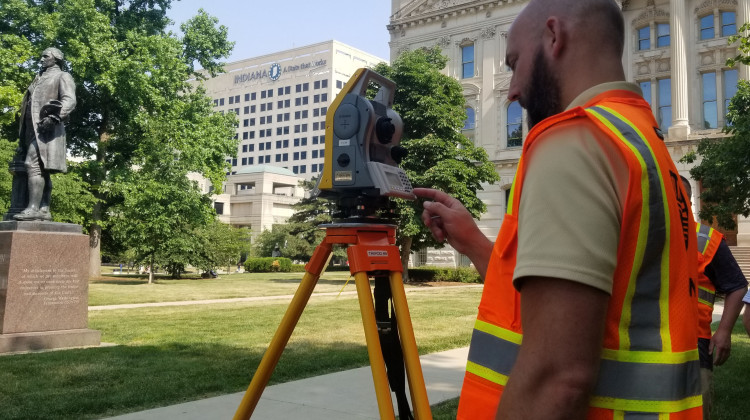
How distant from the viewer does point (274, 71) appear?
120750 millimetres

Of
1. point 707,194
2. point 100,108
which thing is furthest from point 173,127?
point 707,194

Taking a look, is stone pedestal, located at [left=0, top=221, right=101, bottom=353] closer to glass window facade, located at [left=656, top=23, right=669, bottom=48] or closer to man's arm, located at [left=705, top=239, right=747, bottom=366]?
man's arm, located at [left=705, top=239, right=747, bottom=366]

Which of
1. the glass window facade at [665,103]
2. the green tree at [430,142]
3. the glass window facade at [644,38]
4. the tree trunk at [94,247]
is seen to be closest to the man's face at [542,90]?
the green tree at [430,142]

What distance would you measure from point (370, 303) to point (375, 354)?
0.24 m

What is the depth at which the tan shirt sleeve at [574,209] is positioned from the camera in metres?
1.08

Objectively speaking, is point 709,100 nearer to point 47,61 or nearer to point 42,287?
point 47,61

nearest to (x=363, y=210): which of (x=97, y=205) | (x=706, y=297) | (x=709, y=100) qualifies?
(x=706, y=297)

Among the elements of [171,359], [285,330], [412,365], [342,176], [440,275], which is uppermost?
[342,176]

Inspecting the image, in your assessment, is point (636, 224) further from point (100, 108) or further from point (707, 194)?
point (100, 108)

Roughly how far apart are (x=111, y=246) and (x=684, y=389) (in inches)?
1423

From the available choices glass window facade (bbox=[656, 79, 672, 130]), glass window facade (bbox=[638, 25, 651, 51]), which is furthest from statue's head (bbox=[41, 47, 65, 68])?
glass window facade (bbox=[638, 25, 651, 51])

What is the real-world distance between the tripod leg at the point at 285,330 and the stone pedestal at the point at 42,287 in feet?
22.2

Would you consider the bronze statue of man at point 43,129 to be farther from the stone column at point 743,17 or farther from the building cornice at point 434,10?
the building cornice at point 434,10

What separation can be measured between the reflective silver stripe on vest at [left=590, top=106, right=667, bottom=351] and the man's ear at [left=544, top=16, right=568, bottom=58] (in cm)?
23
